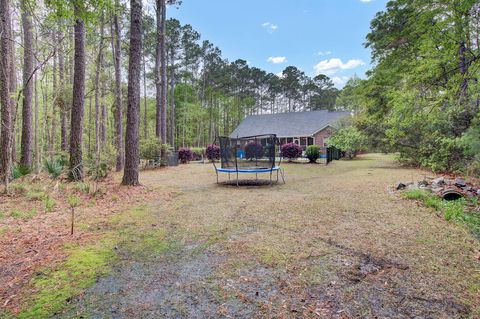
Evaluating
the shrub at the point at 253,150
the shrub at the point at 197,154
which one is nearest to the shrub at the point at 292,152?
the shrub at the point at 197,154

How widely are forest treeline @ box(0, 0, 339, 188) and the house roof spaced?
19.3 feet

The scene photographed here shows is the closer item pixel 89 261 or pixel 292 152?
pixel 89 261

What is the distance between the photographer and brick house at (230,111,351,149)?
27.5m

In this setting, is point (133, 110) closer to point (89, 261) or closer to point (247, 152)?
point (247, 152)

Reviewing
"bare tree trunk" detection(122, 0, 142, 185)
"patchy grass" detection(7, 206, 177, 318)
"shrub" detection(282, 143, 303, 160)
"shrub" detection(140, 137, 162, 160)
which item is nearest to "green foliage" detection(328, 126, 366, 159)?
"shrub" detection(282, 143, 303, 160)

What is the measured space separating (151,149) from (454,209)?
11.9 m

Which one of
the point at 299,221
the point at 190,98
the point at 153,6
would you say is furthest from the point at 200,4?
the point at 190,98

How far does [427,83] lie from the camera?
599cm

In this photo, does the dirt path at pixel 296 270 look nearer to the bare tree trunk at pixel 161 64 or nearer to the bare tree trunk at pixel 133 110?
the bare tree trunk at pixel 133 110

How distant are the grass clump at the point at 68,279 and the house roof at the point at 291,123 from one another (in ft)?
86.3

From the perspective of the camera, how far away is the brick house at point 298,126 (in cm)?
2755

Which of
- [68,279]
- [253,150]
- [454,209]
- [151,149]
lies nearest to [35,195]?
[68,279]

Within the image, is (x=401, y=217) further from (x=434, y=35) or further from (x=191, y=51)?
(x=191, y=51)

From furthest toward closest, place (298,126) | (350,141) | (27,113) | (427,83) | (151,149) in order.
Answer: (298,126)
(350,141)
(151,149)
(27,113)
(427,83)
